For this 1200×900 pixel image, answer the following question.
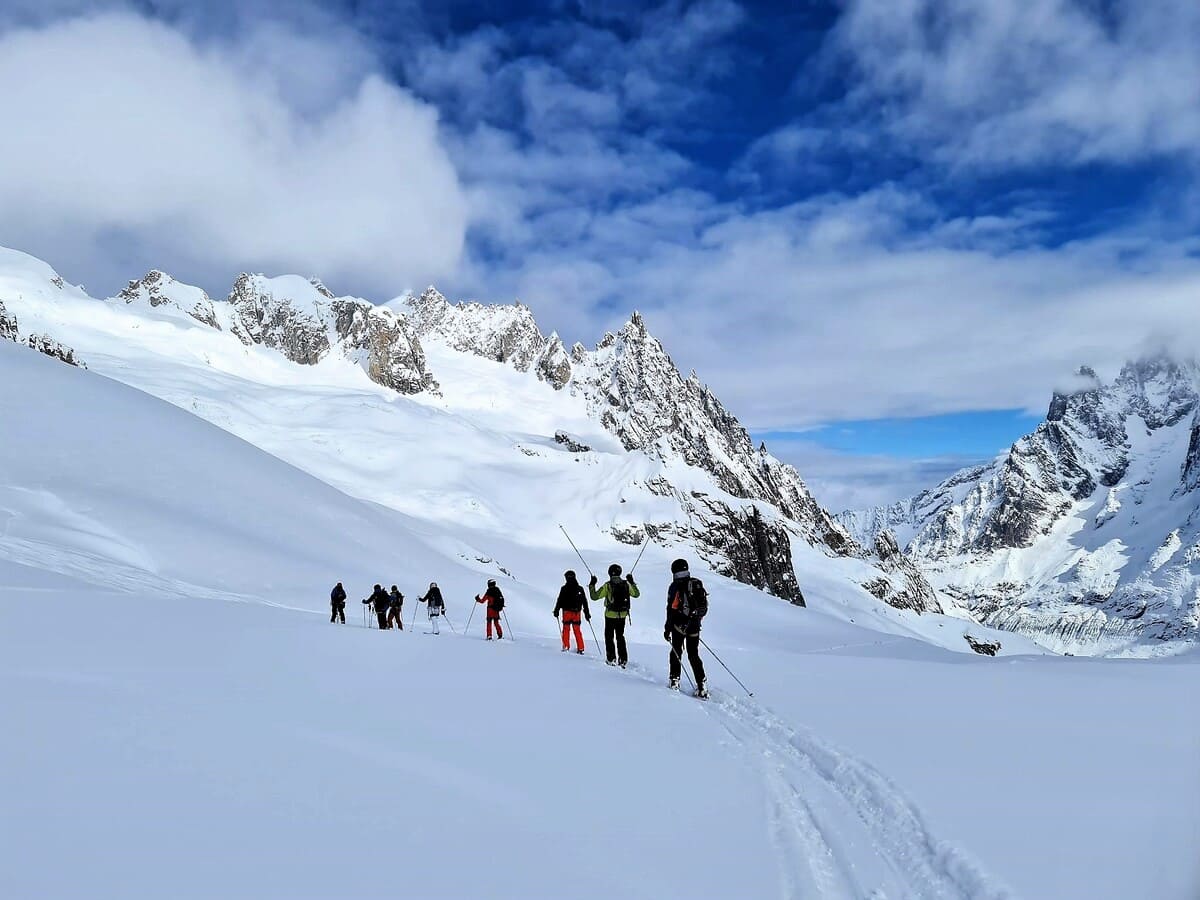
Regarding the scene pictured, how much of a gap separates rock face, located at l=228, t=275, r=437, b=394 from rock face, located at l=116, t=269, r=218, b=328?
6386 millimetres

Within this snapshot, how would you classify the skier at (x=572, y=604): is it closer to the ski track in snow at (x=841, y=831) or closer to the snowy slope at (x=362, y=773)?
the snowy slope at (x=362, y=773)

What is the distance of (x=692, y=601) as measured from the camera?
1139cm

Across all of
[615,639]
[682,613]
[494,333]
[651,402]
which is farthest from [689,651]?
[494,333]

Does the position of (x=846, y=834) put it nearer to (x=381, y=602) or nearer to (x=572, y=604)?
(x=572, y=604)

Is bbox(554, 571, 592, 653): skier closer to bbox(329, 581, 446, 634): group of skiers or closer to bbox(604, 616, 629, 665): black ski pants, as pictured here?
bbox(604, 616, 629, 665): black ski pants

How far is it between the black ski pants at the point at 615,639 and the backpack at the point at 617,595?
207mm

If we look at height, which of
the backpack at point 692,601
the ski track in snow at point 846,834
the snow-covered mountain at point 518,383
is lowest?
the ski track in snow at point 846,834

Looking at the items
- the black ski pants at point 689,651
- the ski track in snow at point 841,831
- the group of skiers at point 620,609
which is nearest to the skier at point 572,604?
the group of skiers at point 620,609

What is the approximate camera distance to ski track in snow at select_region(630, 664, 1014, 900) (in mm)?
4539

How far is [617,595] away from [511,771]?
832cm

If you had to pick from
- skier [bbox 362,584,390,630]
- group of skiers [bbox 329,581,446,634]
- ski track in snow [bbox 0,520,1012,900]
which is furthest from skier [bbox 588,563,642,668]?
skier [bbox 362,584,390,630]

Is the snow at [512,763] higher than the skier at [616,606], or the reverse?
the skier at [616,606]

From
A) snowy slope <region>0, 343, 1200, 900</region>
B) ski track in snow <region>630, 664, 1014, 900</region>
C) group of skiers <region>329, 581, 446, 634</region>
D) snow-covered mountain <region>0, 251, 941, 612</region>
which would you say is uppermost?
snow-covered mountain <region>0, 251, 941, 612</region>

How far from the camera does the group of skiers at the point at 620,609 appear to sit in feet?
36.9
